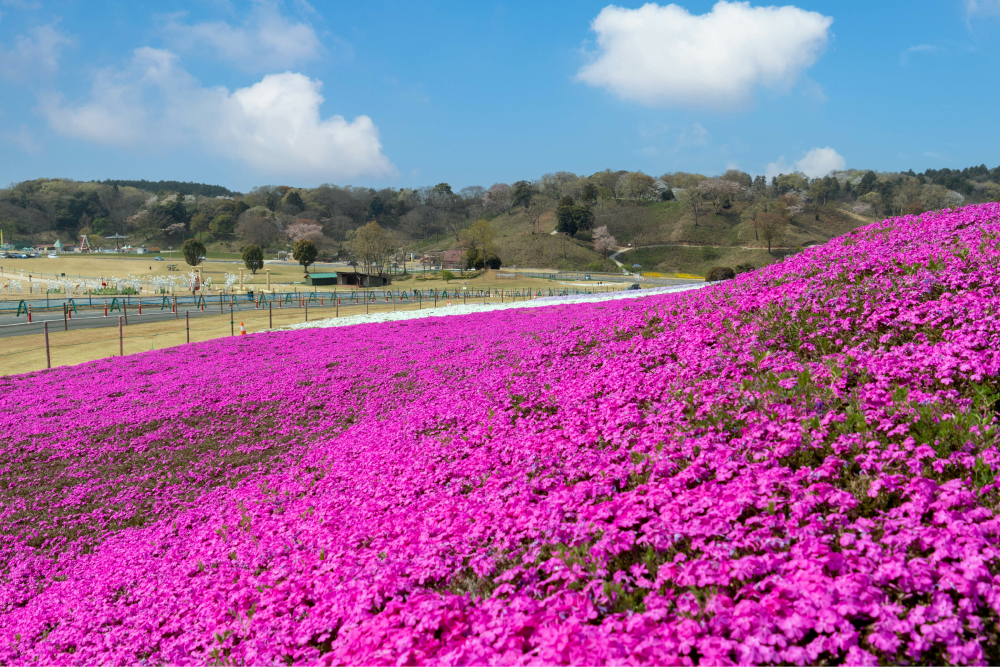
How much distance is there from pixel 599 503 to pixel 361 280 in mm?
95530

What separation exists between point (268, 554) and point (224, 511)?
2.52m

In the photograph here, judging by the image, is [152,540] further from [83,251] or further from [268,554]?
[83,251]

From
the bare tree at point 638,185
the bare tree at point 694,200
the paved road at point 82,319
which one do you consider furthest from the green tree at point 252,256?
the bare tree at point 638,185

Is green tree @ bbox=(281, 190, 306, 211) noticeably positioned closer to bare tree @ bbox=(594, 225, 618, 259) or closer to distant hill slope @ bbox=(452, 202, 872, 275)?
distant hill slope @ bbox=(452, 202, 872, 275)

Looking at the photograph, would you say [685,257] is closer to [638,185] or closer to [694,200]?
[694,200]

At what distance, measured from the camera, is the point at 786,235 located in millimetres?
140375

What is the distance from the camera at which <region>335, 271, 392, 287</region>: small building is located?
95994 millimetres

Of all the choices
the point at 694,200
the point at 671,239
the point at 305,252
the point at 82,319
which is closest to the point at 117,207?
the point at 305,252

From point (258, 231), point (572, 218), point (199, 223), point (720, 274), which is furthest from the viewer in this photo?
point (199, 223)

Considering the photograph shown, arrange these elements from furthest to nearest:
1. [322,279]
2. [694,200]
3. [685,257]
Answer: [694,200] → [685,257] → [322,279]

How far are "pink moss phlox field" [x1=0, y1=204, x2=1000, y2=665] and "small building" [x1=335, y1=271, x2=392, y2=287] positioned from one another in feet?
280

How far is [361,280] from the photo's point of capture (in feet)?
→ 318

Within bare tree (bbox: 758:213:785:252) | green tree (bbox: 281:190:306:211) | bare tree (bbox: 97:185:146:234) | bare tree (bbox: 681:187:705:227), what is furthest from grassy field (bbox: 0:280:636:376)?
bare tree (bbox: 97:185:146:234)

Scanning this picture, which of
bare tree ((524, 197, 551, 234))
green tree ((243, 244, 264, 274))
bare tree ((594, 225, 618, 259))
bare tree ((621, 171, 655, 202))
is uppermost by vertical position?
bare tree ((621, 171, 655, 202))
